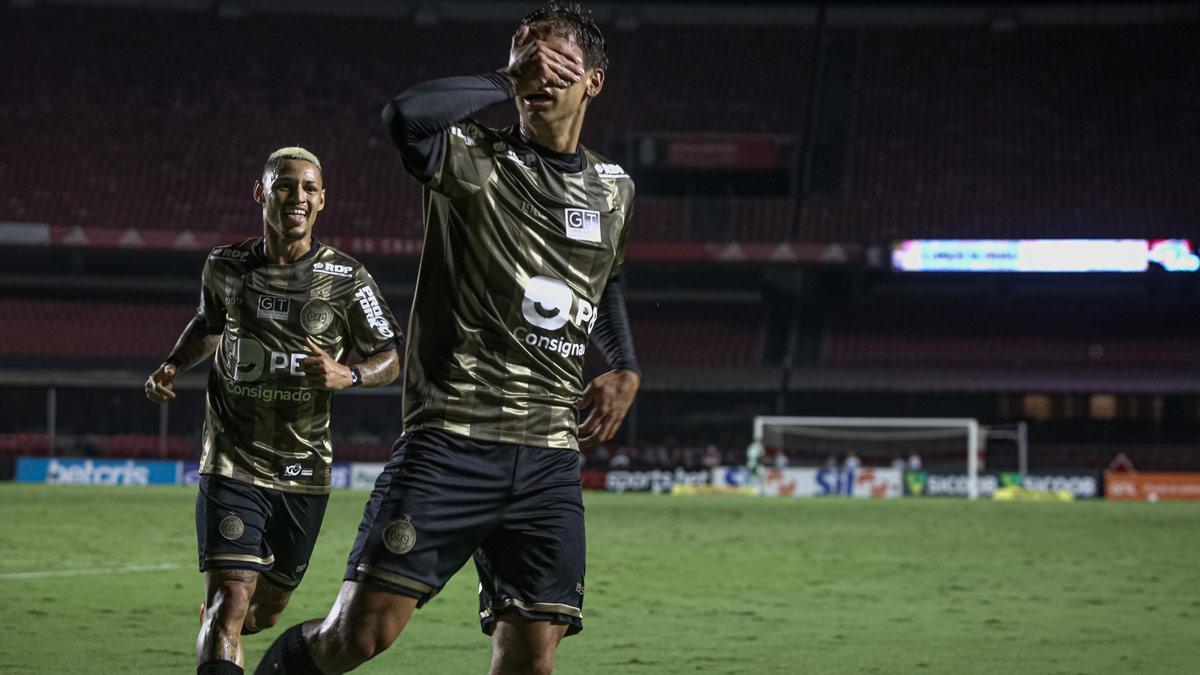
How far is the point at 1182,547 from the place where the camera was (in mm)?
17641

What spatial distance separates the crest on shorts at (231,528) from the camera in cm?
599

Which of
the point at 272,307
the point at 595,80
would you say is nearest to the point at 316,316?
the point at 272,307

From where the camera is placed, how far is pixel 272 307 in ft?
20.9

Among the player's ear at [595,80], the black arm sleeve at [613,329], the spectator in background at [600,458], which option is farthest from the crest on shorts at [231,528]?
the spectator in background at [600,458]

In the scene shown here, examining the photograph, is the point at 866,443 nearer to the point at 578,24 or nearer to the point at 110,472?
the point at 110,472

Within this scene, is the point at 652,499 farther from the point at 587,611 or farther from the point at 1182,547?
the point at 587,611

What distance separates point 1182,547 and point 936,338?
76.2 feet

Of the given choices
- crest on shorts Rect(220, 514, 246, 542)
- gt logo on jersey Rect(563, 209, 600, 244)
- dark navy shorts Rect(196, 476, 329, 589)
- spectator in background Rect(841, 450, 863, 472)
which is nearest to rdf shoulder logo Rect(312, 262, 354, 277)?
dark navy shorts Rect(196, 476, 329, 589)

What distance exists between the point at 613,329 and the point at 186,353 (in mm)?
2750

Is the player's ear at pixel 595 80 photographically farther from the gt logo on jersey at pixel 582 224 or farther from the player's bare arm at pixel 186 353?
the player's bare arm at pixel 186 353

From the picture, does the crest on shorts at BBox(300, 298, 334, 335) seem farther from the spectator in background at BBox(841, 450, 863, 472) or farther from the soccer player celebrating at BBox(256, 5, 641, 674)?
the spectator in background at BBox(841, 450, 863, 472)

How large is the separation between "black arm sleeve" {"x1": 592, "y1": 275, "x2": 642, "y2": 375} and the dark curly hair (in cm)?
73

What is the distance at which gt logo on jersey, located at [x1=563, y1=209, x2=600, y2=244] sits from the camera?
457 cm

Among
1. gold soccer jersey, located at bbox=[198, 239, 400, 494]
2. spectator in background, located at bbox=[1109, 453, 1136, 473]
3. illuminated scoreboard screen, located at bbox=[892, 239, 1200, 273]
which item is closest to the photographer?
gold soccer jersey, located at bbox=[198, 239, 400, 494]
